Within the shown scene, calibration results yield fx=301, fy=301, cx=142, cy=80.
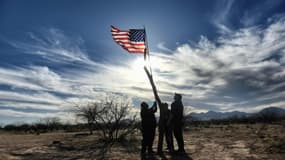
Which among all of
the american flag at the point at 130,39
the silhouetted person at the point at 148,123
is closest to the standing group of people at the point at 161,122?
the silhouetted person at the point at 148,123

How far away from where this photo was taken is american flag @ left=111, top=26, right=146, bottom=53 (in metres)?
12.4

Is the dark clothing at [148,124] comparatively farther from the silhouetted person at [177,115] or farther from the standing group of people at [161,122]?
the silhouetted person at [177,115]

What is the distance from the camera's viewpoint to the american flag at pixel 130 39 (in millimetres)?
12406

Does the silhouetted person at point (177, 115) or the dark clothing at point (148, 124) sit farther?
the silhouetted person at point (177, 115)

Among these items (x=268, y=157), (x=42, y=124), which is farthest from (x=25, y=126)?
(x=268, y=157)

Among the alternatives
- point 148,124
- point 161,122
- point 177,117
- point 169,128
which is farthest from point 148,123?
point 177,117

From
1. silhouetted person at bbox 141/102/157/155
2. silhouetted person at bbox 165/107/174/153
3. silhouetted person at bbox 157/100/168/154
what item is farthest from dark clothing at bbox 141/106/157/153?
silhouetted person at bbox 165/107/174/153

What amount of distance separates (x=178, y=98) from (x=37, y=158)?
5.96m

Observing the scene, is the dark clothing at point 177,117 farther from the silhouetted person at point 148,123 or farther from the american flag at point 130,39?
the american flag at point 130,39

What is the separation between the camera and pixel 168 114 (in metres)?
12.0

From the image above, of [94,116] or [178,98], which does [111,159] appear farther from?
[94,116]

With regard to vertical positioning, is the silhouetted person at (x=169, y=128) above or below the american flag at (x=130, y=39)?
below

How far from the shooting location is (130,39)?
12.6 m

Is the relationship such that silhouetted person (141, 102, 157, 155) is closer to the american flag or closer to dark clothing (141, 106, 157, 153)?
dark clothing (141, 106, 157, 153)
